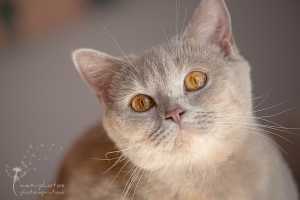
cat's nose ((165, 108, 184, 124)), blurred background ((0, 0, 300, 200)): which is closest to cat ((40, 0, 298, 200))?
cat's nose ((165, 108, 184, 124))

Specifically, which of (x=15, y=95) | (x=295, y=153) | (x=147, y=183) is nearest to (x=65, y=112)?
(x=15, y=95)

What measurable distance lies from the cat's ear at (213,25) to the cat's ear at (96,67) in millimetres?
367

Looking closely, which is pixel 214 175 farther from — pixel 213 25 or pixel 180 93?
pixel 213 25

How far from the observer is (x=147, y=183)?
1326mm

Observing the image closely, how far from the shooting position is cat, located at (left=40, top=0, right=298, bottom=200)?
1161 millimetres

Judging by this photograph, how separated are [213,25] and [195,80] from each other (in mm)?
283

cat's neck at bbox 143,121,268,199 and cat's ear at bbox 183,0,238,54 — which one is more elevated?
cat's ear at bbox 183,0,238,54

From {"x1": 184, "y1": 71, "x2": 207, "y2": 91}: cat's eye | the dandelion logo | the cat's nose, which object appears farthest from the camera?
the dandelion logo

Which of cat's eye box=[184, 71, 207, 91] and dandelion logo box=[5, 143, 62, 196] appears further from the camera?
dandelion logo box=[5, 143, 62, 196]

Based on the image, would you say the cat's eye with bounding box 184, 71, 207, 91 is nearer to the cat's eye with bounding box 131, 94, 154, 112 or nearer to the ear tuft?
the cat's eye with bounding box 131, 94, 154, 112

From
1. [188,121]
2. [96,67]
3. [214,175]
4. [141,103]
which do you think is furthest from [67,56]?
[214,175]

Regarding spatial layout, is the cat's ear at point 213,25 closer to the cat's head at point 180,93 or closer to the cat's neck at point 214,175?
the cat's head at point 180,93

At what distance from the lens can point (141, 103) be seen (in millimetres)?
1289

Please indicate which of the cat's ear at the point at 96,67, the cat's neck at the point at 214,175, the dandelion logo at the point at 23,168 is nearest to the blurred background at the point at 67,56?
the dandelion logo at the point at 23,168
